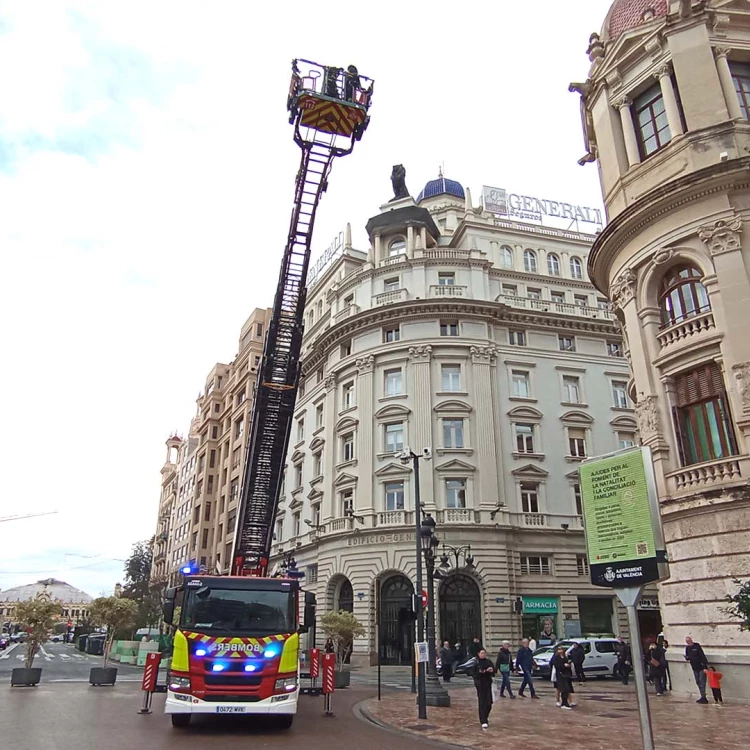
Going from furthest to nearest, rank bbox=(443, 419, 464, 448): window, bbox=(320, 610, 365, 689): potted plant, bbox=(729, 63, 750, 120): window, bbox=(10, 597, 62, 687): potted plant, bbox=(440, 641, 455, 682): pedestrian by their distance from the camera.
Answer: bbox=(443, 419, 464, 448): window → bbox=(320, 610, 365, 689): potted plant → bbox=(440, 641, 455, 682): pedestrian → bbox=(10, 597, 62, 687): potted plant → bbox=(729, 63, 750, 120): window

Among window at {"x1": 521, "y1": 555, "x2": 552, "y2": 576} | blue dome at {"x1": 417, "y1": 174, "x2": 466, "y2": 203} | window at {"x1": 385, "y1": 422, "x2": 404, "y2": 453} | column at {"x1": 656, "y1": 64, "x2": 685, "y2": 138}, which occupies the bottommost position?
window at {"x1": 521, "y1": 555, "x2": 552, "y2": 576}

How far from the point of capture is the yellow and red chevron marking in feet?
64.2

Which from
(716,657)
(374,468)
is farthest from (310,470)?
(716,657)

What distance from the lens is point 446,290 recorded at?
136 feet

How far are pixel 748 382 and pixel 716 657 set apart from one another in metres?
7.33

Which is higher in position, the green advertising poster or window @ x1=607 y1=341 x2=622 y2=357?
window @ x1=607 y1=341 x2=622 y2=357

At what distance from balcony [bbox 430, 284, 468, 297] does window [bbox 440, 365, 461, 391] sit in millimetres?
4648

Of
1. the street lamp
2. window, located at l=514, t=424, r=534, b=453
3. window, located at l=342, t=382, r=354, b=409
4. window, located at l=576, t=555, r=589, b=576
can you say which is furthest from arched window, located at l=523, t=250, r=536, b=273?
the street lamp

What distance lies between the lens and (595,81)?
2523cm

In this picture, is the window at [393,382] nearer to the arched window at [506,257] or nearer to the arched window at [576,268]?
the arched window at [506,257]

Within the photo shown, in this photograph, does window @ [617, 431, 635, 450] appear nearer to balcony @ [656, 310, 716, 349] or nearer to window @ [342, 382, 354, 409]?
window @ [342, 382, 354, 409]

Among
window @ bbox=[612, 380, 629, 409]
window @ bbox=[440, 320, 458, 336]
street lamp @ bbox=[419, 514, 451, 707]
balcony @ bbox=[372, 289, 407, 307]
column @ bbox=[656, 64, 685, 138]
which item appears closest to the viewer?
street lamp @ bbox=[419, 514, 451, 707]

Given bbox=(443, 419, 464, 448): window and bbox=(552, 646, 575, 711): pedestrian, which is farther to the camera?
bbox=(443, 419, 464, 448): window

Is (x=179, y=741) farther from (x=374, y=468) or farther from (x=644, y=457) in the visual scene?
(x=374, y=468)
